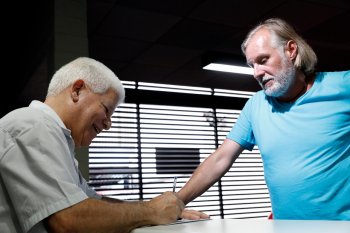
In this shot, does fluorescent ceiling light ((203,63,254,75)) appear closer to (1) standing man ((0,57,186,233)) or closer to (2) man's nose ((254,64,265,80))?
(2) man's nose ((254,64,265,80))

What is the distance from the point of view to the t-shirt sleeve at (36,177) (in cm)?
82

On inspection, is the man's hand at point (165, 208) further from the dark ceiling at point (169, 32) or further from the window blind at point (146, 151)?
the window blind at point (146, 151)

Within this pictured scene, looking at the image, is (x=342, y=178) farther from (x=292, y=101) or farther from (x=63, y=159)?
(x=63, y=159)

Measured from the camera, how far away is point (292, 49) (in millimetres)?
1619

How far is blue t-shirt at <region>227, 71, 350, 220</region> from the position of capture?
51.5 inches

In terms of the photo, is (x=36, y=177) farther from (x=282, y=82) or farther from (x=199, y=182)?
(x=282, y=82)

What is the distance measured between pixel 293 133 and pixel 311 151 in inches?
3.9

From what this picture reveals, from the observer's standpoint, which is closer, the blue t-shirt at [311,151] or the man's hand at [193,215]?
the man's hand at [193,215]

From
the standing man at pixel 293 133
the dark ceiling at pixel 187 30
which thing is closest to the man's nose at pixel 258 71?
the standing man at pixel 293 133

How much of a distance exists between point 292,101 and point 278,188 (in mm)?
384

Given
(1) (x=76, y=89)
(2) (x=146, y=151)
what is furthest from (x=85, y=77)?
(2) (x=146, y=151)

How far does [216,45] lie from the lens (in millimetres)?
3998

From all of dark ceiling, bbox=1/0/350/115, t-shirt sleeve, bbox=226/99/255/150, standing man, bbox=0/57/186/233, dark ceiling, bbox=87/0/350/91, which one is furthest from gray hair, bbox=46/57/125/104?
dark ceiling, bbox=87/0/350/91

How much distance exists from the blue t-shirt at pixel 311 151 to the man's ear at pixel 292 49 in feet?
0.52
